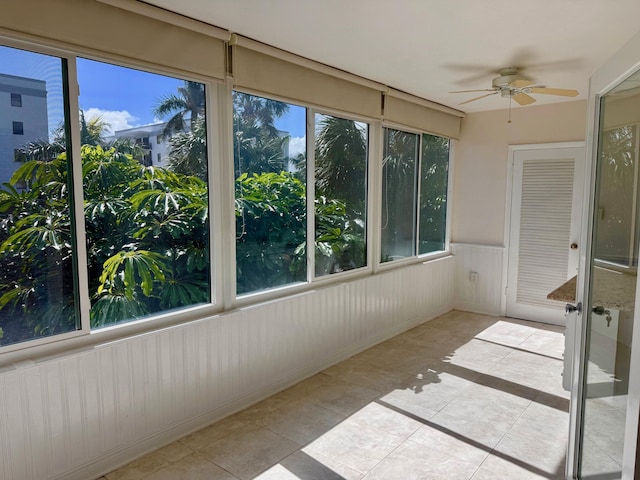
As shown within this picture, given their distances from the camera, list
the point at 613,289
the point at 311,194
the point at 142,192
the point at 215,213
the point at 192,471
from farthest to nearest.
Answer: the point at 311,194 < the point at 215,213 < the point at 142,192 < the point at 192,471 < the point at 613,289

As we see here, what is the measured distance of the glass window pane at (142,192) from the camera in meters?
2.23

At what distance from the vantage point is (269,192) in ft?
10.3

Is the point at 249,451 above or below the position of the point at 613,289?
below

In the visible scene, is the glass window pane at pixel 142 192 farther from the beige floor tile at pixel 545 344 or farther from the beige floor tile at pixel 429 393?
the beige floor tile at pixel 545 344

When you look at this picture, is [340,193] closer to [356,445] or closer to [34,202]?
[356,445]

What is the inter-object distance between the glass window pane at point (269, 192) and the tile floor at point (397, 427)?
898 millimetres

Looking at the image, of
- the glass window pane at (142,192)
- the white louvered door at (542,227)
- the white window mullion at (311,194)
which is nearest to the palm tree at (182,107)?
the glass window pane at (142,192)

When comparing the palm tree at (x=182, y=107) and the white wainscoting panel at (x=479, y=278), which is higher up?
the palm tree at (x=182, y=107)

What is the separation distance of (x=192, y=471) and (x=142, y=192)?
151 centimetres

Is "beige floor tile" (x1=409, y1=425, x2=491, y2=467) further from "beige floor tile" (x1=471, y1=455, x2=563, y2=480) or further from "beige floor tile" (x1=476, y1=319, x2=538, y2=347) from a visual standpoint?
"beige floor tile" (x1=476, y1=319, x2=538, y2=347)

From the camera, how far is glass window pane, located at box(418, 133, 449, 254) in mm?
4969

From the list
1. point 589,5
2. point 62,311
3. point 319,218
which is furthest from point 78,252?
point 589,5

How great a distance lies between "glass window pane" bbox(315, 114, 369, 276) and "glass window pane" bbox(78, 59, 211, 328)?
3.70 feet

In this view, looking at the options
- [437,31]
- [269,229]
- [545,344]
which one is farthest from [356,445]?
[545,344]
